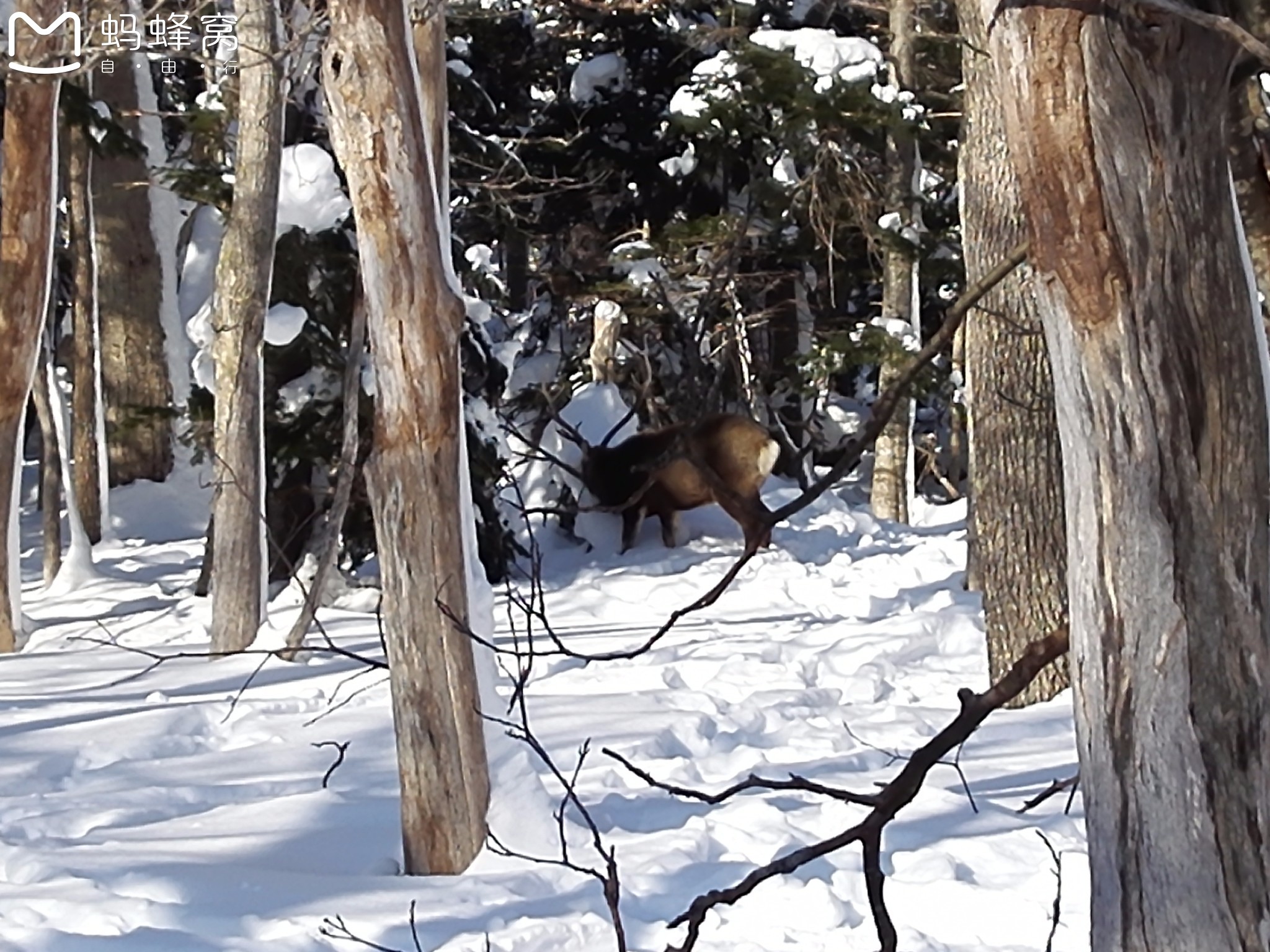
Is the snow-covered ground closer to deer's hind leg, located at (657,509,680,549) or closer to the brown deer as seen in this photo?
the brown deer

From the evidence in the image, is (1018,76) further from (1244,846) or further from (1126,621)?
(1244,846)

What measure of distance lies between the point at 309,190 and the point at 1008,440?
5.28 meters

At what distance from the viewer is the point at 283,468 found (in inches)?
458

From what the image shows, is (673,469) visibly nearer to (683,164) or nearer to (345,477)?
(345,477)

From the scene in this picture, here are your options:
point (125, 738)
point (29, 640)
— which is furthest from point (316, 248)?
point (125, 738)

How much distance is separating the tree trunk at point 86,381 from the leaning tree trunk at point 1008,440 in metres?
10.5

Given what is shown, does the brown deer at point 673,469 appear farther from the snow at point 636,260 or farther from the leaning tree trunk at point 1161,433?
the leaning tree trunk at point 1161,433

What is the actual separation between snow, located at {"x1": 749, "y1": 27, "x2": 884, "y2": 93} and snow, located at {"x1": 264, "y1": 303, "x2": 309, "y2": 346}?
4619 mm

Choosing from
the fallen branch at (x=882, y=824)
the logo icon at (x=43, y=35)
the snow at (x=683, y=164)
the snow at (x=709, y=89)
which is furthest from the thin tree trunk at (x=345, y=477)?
the snow at (x=683, y=164)

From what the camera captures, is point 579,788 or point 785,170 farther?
point 785,170

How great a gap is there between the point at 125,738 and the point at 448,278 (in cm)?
345

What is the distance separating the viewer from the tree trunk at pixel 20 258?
1018cm

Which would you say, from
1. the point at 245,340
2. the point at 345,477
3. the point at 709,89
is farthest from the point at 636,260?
the point at 345,477

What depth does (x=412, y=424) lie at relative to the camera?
491 centimetres
